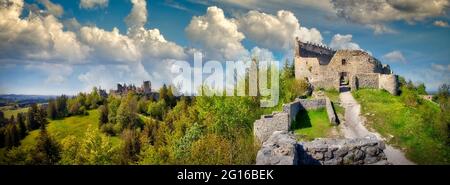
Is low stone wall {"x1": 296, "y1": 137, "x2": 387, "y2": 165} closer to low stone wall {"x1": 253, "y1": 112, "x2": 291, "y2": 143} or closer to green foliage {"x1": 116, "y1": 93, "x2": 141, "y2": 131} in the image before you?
low stone wall {"x1": 253, "y1": 112, "x2": 291, "y2": 143}

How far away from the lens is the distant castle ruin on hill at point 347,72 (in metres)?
33.3

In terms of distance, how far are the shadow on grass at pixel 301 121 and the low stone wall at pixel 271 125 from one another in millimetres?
1154

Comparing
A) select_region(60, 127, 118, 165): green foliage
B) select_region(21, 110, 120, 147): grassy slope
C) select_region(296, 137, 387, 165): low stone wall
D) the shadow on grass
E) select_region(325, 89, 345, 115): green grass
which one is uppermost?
select_region(325, 89, 345, 115): green grass

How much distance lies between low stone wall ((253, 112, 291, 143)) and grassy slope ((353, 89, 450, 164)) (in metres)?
4.30

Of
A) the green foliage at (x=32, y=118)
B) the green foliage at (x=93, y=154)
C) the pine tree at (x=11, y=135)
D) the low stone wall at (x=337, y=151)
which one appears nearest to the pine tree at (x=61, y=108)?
the green foliage at (x=32, y=118)

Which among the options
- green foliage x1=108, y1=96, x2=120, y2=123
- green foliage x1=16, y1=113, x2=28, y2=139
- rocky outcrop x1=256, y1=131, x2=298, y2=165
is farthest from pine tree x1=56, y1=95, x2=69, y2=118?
rocky outcrop x1=256, y1=131, x2=298, y2=165

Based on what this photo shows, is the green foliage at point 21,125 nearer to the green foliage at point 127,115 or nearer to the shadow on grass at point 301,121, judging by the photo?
the green foliage at point 127,115

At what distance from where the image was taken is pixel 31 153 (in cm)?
4144

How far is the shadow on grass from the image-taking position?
2389cm

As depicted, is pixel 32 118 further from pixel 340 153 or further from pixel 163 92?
pixel 340 153

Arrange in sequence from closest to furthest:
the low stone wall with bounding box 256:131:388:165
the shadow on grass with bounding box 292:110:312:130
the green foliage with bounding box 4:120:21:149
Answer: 1. the low stone wall with bounding box 256:131:388:165
2. the shadow on grass with bounding box 292:110:312:130
3. the green foliage with bounding box 4:120:21:149
